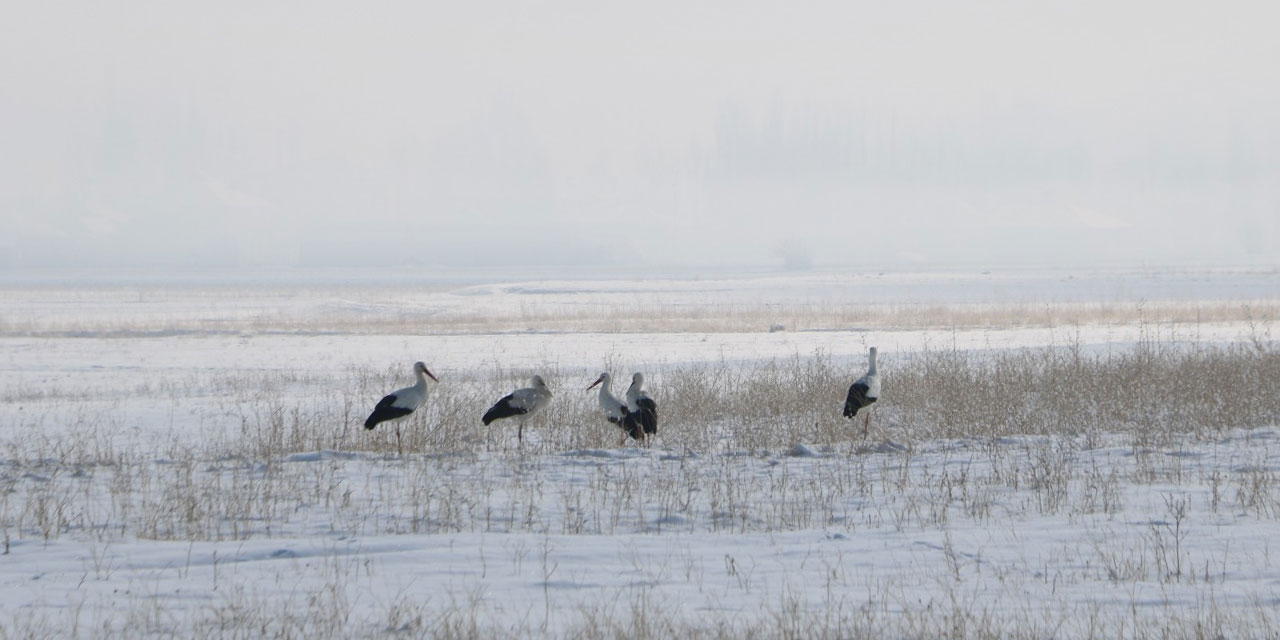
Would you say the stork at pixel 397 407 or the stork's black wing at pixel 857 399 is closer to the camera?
the stork at pixel 397 407

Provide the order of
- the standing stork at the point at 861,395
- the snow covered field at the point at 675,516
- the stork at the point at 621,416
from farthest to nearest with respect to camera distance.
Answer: the standing stork at the point at 861,395, the stork at the point at 621,416, the snow covered field at the point at 675,516

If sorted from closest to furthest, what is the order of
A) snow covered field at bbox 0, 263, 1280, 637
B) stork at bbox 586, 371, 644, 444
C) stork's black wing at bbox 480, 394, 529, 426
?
snow covered field at bbox 0, 263, 1280, 637 → stork at bbox 586, 371, 644, 444 → stork's black wing at bbox 480, 394, 529, 426

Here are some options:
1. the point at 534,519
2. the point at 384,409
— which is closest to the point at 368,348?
the point at 384,409

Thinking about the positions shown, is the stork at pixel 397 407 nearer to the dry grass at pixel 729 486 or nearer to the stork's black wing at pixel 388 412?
the stork's black wing at pixel 388 412

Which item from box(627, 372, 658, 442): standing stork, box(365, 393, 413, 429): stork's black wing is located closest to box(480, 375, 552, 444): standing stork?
box(365, 393, 413, 429): stork's black wing

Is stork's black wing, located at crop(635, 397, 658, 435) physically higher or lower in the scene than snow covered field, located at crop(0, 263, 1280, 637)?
higher

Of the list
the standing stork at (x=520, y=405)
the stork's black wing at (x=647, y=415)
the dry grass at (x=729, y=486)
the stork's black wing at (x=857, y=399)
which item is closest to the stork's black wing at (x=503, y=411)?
the standing stork at (x=520, y=405)

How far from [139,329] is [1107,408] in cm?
3622

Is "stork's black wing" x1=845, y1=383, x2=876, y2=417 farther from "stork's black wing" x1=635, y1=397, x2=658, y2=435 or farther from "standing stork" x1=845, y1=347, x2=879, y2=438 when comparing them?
"stork's black wing" x1=635, y1=397, x2=658, y2=435

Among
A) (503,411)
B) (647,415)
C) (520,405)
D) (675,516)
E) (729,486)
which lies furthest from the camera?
(520,405)

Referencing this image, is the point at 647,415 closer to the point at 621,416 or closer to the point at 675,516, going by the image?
the point at 621,416

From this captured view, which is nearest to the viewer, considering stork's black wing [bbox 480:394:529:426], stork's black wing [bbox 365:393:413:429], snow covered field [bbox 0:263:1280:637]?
snow covered field [bbox 0:263:1280:637]

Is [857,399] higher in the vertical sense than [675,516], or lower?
higher

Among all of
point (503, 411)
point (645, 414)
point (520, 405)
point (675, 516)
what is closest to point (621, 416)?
point (645, 414)
